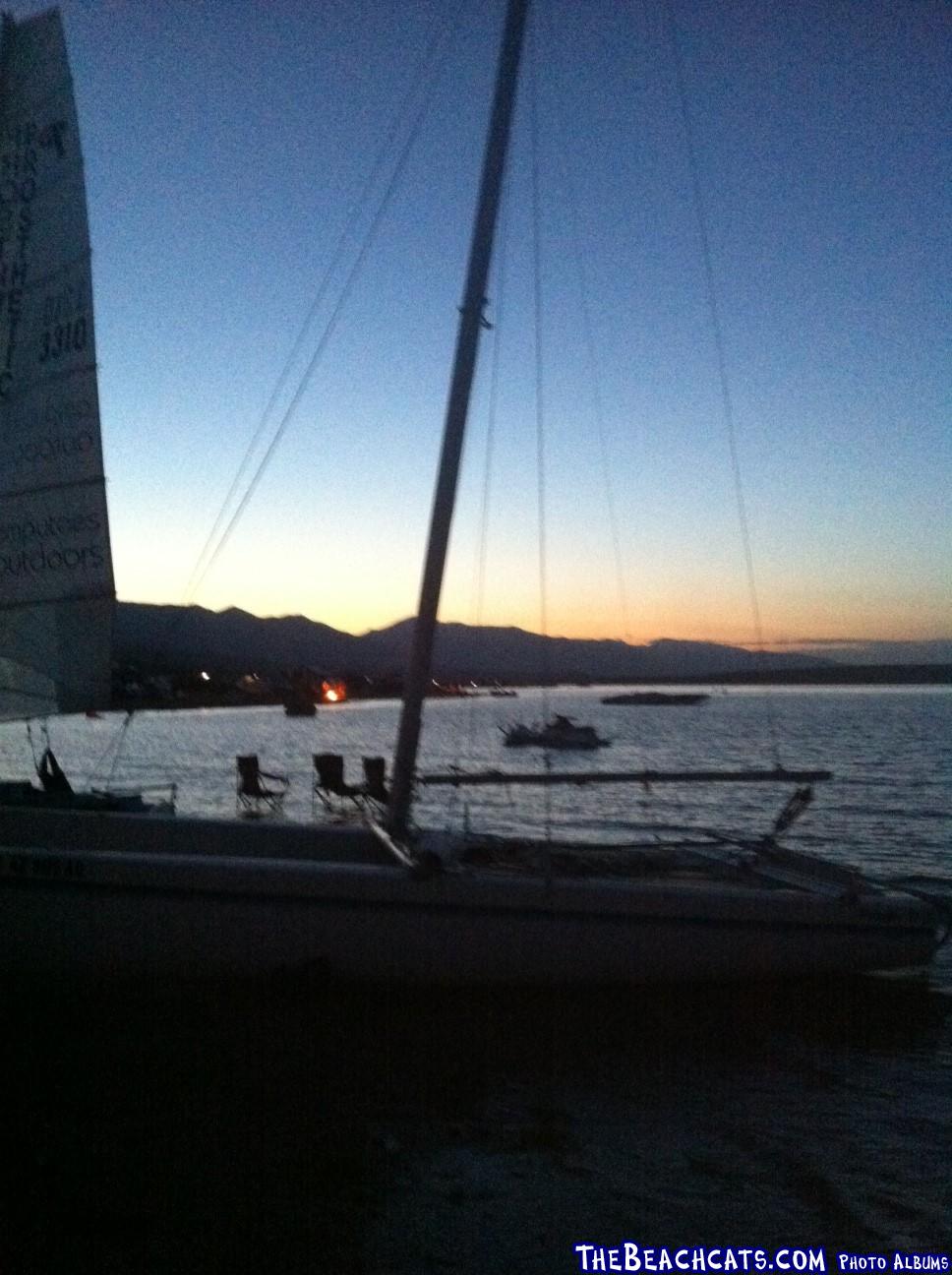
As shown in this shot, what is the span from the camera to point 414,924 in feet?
30.5

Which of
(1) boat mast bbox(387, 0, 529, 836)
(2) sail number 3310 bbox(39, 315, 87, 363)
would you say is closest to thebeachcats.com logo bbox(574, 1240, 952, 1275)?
(1) boat mast bbox(387, 0, 529, 836)

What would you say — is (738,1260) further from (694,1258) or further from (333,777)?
(333,777)

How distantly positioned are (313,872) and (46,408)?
217 inches

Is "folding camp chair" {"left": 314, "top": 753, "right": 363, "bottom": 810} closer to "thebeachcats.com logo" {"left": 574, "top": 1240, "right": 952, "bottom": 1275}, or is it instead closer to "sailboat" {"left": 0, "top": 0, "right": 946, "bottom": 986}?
"sailboat" {"left": 0, "top": 0, "right": 946, "bottom": 986}

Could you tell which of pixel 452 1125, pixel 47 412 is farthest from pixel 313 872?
pixel 47 412

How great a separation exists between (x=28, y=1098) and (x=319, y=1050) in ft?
7.39

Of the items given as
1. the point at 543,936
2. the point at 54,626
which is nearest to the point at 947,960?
the point at 543,936

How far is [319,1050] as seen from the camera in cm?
847

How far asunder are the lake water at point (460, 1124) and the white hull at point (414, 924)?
32 cm

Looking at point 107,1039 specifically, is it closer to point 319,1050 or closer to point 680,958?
point 319,1050

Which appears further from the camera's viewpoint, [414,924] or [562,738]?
[562,738]

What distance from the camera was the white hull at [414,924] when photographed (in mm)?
9023

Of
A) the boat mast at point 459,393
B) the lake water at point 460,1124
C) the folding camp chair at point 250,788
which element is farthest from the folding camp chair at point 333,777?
the lake water at point 460,1124

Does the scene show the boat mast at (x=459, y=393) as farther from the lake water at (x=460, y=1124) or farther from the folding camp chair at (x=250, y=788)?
the folding camp chair at (x=250, y=788)
